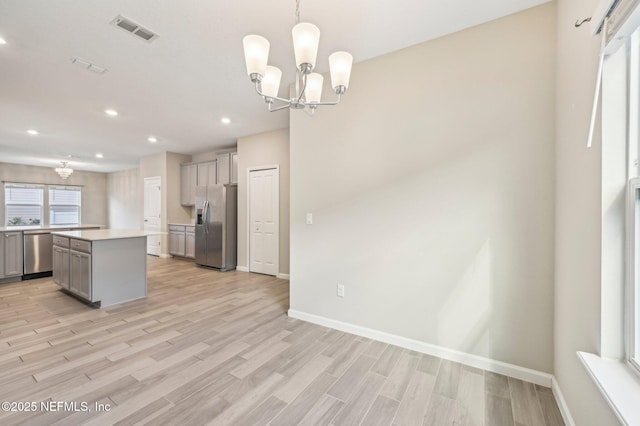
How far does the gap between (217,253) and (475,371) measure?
488 centimetres

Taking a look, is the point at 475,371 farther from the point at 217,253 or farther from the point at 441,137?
the point at 217,253

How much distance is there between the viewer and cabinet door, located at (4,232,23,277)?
448cm

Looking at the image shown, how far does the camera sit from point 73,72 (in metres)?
2.89

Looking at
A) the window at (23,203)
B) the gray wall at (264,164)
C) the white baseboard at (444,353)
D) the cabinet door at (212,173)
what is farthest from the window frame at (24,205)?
the white baseboard at (444,353)

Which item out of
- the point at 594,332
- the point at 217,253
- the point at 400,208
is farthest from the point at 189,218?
the point at 594,332

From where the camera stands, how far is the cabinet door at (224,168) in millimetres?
6047

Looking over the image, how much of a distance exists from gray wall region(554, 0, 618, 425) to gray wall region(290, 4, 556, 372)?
0.14m

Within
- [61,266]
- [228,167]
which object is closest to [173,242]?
[228,167]

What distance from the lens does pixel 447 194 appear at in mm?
2270

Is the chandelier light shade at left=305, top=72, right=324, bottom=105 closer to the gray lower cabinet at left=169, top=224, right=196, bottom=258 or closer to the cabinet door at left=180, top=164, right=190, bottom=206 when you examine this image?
the gray lower cabinet at left=169, top=224, right=196, bottom=258

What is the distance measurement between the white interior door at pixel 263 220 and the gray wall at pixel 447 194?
2231mm

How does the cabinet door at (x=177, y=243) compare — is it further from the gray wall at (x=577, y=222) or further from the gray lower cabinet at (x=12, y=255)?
the gray wall at (x=577, y=222)

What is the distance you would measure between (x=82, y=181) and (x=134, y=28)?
10.4m

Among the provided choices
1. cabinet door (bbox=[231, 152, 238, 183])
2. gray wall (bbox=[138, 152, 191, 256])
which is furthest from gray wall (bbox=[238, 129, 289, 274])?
gray wall (bbox=[138, 152, 191, 256])
